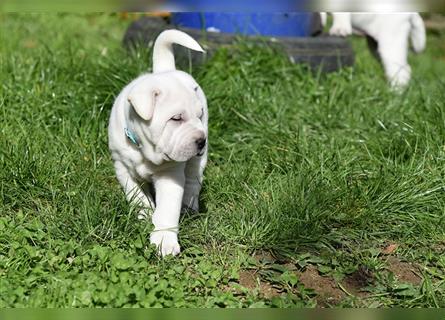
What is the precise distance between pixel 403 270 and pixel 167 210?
4.05ft

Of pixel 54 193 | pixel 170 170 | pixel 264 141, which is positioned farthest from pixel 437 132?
pixel 54 193

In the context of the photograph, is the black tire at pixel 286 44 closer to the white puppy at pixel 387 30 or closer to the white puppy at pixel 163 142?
the white puppy at pixel 387 30

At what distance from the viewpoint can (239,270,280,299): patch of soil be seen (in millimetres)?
3781

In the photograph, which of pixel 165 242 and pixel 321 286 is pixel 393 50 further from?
pixel 165 242

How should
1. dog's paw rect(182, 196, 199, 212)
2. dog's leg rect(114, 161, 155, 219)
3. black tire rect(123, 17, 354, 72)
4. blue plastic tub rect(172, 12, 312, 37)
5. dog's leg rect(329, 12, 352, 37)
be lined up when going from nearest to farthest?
dog's leg rect(114, 161, 155, 219) < dog's paw rect(182, 196, 199, 212) < black tire rect(123, 17, 354, 72) < blue plastic tub rect(172, 12, 312, 37) < dog's leg rect(329, 12, 352, 37)

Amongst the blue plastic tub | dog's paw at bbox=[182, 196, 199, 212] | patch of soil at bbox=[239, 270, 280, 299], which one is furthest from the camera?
the blue plastic tub

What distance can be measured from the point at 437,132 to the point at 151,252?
7.39 feet

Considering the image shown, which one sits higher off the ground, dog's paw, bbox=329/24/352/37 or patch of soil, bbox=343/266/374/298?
dog's paw, bbox=329/24/352/37

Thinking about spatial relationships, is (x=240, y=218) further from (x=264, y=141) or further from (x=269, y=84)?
(x=269, y=84)

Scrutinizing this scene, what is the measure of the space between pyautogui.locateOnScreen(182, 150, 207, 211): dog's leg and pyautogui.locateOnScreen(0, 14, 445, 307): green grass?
0.09 m

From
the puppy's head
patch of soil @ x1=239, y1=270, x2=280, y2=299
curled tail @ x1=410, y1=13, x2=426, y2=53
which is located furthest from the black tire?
patch of soil @ x1=239, y1=270, x2=280, y2=299

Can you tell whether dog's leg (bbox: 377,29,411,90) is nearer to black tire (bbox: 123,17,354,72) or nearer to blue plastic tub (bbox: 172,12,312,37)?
black tire (bbox: 123,17,354,72)

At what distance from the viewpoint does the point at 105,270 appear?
3699 mm

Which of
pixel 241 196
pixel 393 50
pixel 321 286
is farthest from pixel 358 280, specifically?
pixel 393 50
